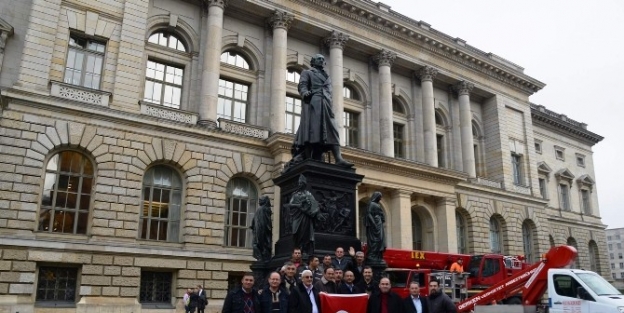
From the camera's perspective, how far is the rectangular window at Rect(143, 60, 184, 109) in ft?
87.7

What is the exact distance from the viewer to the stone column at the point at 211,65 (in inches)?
1043

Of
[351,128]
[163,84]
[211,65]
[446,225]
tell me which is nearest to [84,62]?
[163,84]

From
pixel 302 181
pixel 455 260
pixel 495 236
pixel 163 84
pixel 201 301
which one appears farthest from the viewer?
pixel 495 236

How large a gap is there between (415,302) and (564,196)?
159ft

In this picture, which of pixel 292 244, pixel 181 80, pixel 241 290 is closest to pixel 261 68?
pixel 181 80

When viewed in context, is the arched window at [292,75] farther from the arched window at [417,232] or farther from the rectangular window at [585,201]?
the rectangular window at [585,201]

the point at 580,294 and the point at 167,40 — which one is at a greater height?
the point at 167,40

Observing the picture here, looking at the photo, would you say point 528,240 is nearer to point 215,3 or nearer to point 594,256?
point 594,256

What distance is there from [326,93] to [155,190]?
15.8 m

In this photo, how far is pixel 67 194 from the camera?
883 inches

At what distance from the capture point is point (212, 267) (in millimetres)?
24500

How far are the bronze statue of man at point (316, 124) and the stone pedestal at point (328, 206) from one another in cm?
48

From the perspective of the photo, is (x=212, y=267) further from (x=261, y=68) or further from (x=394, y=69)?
(x=394, y=69)

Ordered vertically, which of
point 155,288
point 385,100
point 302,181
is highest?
point 385,100
